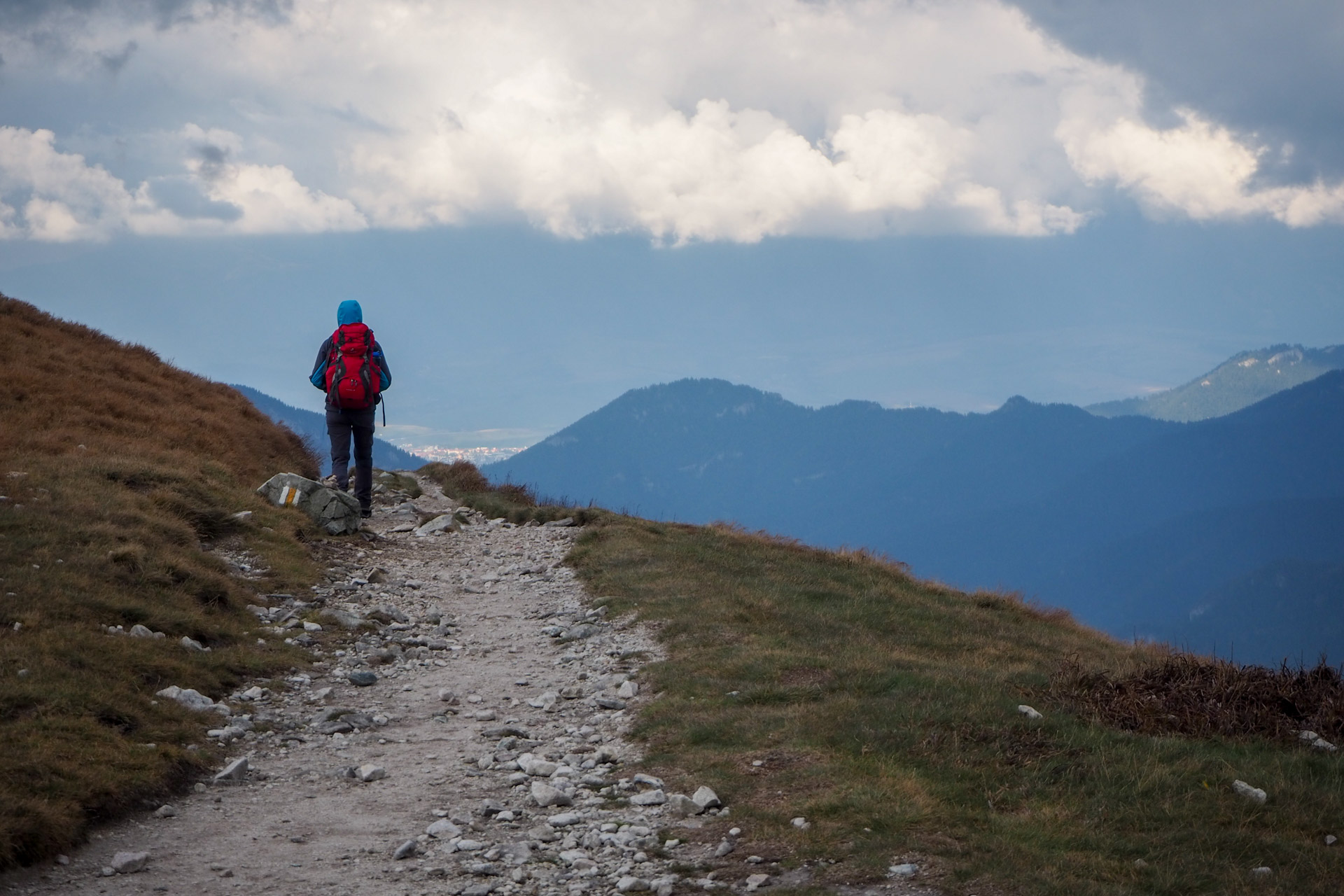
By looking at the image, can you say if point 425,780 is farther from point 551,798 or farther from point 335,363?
point 335,363

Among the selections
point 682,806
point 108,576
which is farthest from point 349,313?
point 682,806

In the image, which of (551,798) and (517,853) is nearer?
(517,853)

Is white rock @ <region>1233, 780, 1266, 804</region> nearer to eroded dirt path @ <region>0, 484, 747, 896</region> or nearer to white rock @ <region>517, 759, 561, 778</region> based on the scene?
eroded dirt path @ <region>0, 484, 747, 896</region>

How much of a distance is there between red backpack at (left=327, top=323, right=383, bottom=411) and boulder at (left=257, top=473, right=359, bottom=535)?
1.91m

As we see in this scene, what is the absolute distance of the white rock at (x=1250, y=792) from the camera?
739cm

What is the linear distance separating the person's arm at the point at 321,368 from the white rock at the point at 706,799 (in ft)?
48.6

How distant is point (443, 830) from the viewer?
755cm

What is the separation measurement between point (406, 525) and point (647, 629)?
10.8 m

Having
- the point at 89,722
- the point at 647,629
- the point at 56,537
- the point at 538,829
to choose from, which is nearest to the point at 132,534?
the point at 56,537

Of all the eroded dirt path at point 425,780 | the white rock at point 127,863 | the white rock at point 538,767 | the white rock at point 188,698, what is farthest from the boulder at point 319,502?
the white rock at point 127,863

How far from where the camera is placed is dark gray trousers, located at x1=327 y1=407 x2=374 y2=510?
67.9 ft

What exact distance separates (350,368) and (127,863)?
562 inches

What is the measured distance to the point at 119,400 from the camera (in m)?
24.2

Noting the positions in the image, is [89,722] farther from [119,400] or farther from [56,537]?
[119,400]
